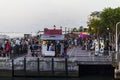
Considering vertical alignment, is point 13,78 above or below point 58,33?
below

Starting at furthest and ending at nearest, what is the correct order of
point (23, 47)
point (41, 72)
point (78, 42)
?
point (78, 42) → point (23, 47) → point (41, 72)

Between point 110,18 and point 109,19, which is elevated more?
point 110,18

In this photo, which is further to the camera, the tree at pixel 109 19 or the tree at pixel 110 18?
the tree at pixel 110 18

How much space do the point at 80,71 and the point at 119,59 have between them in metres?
6.06

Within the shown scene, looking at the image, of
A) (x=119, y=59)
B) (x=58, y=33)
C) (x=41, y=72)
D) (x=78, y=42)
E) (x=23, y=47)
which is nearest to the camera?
(x=119, y=59)

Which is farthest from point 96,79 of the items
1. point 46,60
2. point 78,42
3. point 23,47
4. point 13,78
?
point 78,42

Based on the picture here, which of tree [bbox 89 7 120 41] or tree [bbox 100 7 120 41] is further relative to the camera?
tree [bbox 100 7 120 41]

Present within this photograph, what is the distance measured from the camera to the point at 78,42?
81812 millimetres

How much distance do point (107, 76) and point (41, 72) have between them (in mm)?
6920

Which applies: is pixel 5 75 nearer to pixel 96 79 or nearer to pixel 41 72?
pixel 41 72

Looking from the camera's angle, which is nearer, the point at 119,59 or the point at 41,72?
the point at 119,59

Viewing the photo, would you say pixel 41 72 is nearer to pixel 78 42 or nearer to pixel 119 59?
pixel 119 59

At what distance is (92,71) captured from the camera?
46.1 metres

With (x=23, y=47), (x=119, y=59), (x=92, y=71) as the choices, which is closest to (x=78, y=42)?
(x=23, y=47)
